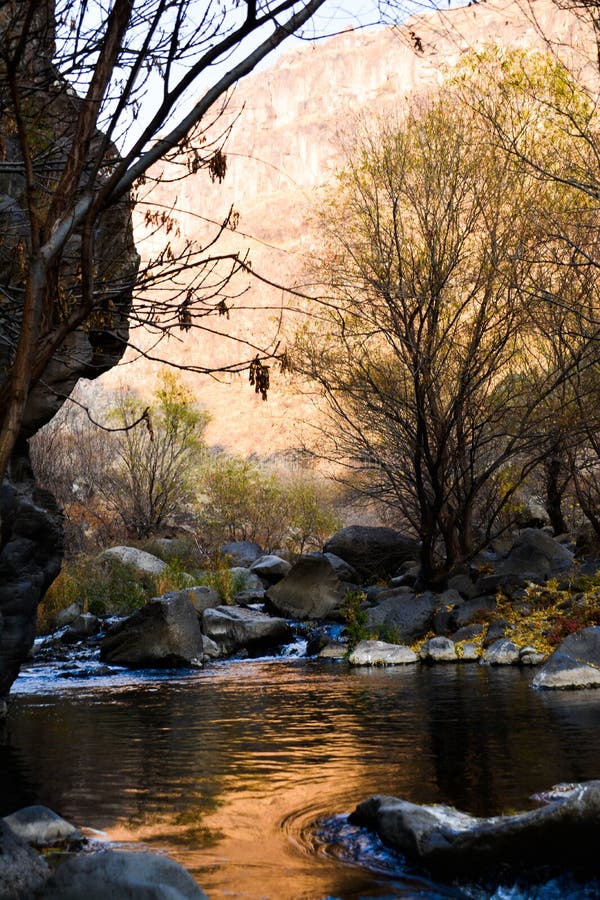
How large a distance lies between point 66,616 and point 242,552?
1063cm

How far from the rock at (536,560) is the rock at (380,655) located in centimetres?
269

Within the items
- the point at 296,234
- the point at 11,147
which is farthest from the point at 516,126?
the point at 296,234

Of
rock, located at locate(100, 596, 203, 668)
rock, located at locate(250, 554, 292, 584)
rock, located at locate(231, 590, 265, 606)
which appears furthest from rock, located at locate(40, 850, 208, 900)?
rock, located at locate(250, 554, 292, 584)

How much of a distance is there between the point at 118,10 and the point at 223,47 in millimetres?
438

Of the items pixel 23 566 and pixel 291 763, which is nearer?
pixel 291 763

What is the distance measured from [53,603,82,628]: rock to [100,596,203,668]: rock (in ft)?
12.2

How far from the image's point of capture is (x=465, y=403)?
51.2 feet

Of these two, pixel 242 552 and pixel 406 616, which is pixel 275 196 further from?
pixel 406 616

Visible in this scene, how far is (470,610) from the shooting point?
1433 centimetres

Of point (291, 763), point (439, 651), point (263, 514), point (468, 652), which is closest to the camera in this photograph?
point (291, 763)

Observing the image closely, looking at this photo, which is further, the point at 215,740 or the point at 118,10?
the point at 215,740

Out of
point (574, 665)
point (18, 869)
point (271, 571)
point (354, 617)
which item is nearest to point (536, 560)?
point (354, 617)

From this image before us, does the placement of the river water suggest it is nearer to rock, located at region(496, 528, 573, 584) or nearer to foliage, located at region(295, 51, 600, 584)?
rock, located at region(496, 528, 573, 584)

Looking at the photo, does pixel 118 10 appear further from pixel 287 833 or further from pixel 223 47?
pixel 287 833
